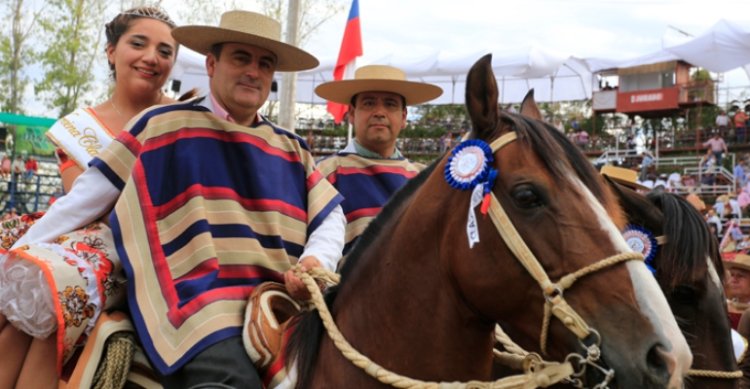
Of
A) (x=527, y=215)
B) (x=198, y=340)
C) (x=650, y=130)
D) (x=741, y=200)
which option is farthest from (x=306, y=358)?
(x=650, y=130)

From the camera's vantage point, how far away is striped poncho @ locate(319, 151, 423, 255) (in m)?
5.41

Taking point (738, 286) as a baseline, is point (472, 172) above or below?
above

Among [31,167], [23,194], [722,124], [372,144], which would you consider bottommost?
[23,194]

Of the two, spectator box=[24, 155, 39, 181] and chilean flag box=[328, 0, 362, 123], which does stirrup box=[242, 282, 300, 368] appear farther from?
spectator box=[24, 155, 39, 181]

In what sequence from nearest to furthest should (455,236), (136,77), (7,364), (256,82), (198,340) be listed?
(455,236)
(198,340)
(7,364)
(256,82)
(136,77)

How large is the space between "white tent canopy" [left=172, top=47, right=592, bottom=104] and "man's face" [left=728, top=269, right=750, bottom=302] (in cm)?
1874

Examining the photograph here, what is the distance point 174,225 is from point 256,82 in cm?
81

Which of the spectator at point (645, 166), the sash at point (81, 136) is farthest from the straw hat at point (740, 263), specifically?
the spectator at point (645, 166)

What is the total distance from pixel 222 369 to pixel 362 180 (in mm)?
2920

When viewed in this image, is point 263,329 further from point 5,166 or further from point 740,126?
point 740,126

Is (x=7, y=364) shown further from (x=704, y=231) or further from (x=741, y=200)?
(x=741, y=200)

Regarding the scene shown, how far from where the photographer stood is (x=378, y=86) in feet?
19.1

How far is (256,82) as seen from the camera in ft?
11.5

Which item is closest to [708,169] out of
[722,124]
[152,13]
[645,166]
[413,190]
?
[645,166]
